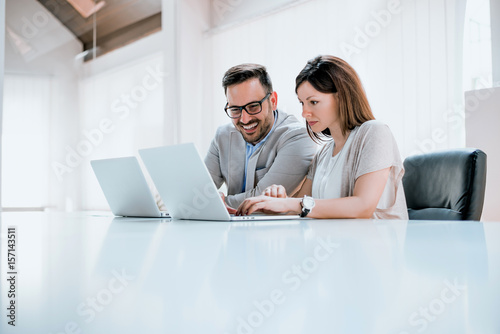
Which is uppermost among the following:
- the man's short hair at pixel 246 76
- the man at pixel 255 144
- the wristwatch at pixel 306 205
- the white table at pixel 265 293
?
the man's short hair at pixel 246 76

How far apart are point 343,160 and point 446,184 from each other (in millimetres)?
354

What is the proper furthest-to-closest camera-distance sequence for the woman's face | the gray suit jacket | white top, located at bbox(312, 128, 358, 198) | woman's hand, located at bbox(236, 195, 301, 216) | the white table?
the gray suit jacket < the woman's face < white top, located at bbox(312, 128, 358, 198) < woman's hand, located at bbox(236, 195, 301, 216) < the white table

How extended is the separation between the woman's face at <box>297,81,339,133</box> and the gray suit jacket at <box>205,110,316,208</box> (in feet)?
1.15

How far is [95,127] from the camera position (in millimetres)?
6391

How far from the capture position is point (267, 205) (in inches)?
50.4

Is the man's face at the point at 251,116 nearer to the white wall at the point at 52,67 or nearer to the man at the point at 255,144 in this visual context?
the man at the point at 255,144

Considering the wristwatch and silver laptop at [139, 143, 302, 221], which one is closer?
silver laptop at [139, 143, 302, 221]

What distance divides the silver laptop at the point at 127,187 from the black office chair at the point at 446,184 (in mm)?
924

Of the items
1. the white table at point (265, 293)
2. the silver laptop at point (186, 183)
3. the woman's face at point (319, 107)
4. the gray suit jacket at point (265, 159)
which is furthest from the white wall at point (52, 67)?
the white table at point (265, 293)

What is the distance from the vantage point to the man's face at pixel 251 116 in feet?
7.80

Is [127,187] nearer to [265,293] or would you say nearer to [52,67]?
[265,293]

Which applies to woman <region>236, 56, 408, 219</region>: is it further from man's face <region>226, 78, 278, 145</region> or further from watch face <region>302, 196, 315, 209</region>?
man's face <region>226, 78, 278, 145</region>

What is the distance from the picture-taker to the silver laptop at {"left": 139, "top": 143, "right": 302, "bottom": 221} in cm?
112

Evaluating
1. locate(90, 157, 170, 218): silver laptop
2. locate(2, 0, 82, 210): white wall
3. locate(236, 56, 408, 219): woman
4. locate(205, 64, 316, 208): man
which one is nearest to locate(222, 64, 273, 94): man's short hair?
locate(205, 64, 316, 208): man
